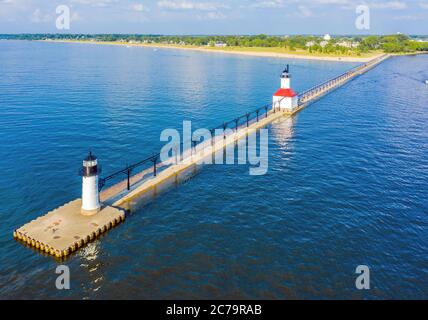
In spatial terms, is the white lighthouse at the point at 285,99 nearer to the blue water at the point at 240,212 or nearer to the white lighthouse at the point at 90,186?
the blue water at the point at 240,212

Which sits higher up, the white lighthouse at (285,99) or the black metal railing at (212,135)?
the white lighthouse at (285,99)

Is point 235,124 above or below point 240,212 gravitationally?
above

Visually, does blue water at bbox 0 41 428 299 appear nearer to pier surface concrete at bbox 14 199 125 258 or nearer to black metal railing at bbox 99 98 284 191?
pier surface concrete at bbox 14 199 125 258

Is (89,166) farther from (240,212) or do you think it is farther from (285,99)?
(285,99)

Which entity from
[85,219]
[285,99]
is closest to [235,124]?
[285,99]

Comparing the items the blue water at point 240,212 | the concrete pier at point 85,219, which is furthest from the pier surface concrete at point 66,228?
the blue water at point 240,212

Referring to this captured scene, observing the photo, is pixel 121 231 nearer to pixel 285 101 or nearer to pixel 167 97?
pixel 285 101

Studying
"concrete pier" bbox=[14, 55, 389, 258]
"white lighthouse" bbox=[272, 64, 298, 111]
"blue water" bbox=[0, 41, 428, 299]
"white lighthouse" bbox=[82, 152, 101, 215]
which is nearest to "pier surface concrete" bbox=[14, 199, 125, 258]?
"concrete pier" bbox=[14, 55, 389, 258]
